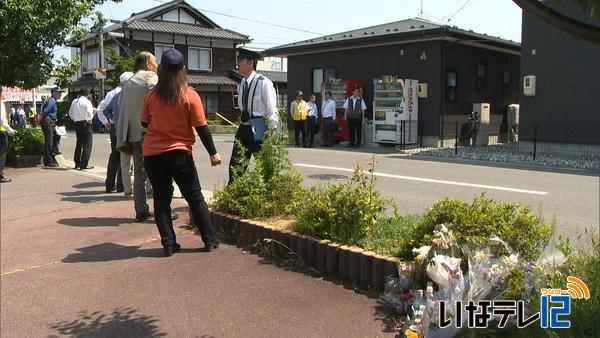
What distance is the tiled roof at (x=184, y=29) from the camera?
114ft

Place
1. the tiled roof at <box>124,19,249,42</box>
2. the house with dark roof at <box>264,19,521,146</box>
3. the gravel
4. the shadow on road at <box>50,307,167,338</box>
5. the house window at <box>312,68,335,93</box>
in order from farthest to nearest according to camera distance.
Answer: the tiled roof at <box>124,19,249,42</box>
the house window at <box>312,68,335,93</box>
the house with dark roof at <box>264,19,521,146</box>
the gravel
the shadow on road at <box>50,307,167,338</box>

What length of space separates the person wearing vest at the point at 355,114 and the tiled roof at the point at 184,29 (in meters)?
20.9

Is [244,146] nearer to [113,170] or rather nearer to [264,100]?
[264,100]

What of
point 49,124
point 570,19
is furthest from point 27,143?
point 570,19

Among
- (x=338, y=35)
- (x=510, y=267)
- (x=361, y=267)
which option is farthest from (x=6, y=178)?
(x=338, y=35)

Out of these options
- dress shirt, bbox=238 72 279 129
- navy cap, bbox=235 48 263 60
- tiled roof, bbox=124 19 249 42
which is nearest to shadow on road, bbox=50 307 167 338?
dress shirt, bbox=238 72 279 129

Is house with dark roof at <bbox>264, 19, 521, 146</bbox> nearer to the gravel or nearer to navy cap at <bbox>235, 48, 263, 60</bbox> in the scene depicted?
the gravel

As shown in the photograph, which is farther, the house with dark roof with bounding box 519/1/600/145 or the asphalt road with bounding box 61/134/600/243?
the house with dark roof with bounding box 519/1/600/145

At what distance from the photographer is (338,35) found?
21.7 m

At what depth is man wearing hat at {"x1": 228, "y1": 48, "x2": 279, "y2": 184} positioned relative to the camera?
19.1 feet

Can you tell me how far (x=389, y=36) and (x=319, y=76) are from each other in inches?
→ 184

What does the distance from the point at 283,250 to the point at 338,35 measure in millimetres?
18079

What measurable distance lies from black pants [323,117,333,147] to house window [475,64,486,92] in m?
5.99

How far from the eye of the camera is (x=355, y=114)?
18.3 metres
